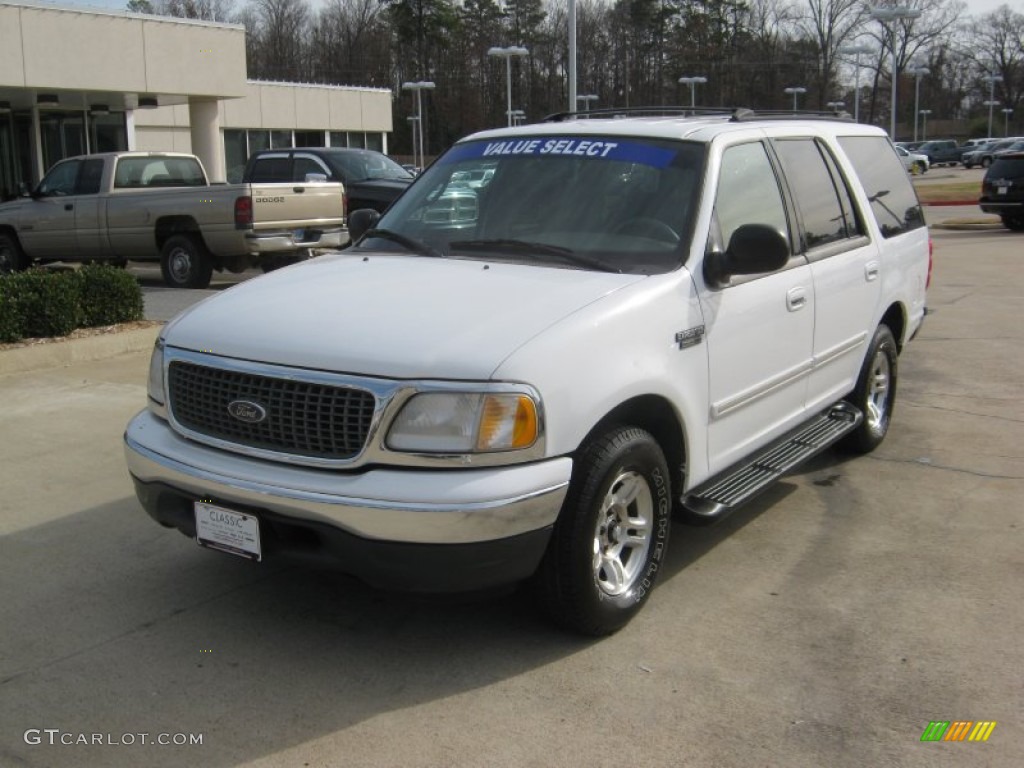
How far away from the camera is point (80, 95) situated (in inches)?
882

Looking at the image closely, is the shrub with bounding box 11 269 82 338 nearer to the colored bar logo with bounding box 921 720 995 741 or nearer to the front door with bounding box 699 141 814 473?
the front door with bounding box 699 141 814 473

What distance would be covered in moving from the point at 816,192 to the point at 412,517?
3.33 m

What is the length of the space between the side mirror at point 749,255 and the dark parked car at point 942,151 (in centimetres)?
7614

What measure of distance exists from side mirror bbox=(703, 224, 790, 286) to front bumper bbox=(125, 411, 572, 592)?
4.33ft

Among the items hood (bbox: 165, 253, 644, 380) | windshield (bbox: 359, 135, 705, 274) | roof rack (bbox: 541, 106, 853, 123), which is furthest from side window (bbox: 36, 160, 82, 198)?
hood (bbox: 165, 253, 644, 380)

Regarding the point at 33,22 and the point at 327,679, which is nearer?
the point at 327,679

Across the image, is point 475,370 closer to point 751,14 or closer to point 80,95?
point 80,95

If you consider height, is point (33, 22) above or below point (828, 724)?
above

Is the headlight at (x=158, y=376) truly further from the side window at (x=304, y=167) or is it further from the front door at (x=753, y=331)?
the side window at (x=304, y=167)

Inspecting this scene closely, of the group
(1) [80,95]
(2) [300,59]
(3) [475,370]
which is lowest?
(3) [475,370]

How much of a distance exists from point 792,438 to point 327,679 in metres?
2.77

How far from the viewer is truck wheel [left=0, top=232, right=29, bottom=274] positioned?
15.1m

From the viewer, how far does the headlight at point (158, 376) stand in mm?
4199

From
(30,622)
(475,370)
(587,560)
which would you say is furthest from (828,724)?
(30,622)
